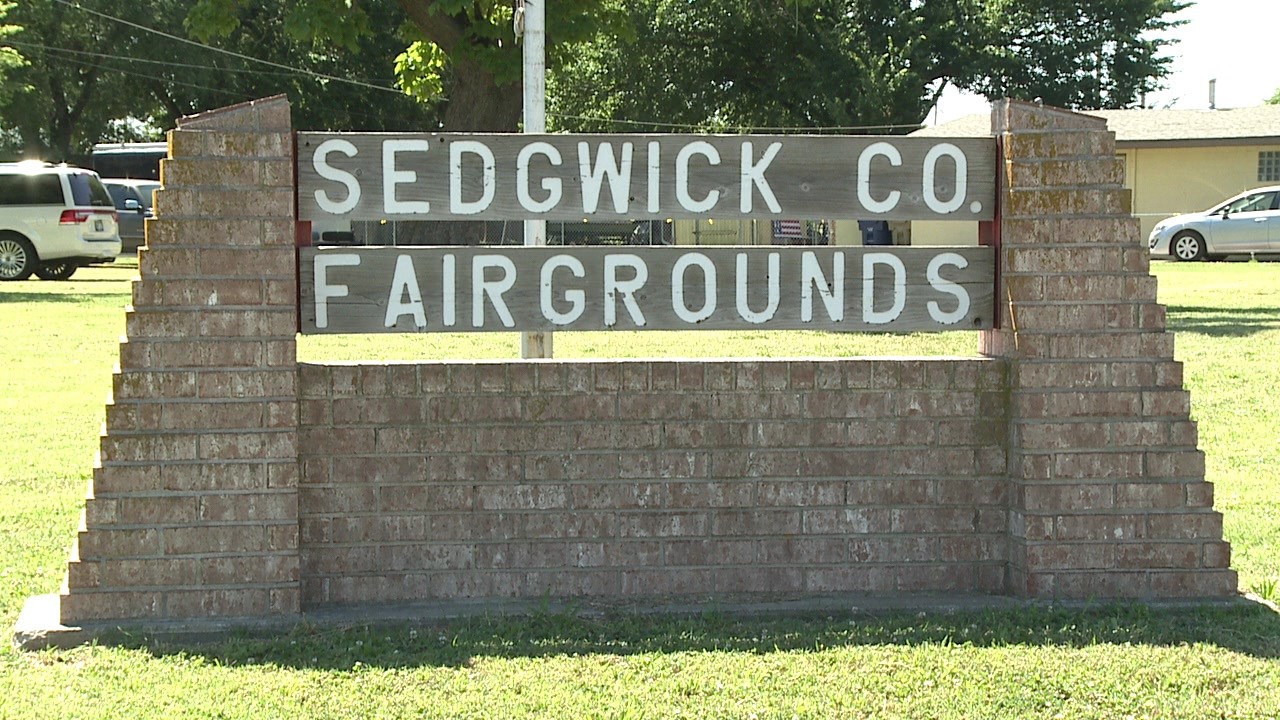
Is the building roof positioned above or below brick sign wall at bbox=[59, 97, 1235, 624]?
above

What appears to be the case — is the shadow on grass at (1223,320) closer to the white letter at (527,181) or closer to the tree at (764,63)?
the white letter at (527,181)

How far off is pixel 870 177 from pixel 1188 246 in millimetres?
24634

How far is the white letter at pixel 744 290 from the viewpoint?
5.39 meters

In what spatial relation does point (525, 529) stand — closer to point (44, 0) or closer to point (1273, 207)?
point (1273, 207)

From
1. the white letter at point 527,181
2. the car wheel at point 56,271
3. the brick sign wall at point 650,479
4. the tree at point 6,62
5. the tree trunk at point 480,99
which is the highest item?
the tree at point 6,62

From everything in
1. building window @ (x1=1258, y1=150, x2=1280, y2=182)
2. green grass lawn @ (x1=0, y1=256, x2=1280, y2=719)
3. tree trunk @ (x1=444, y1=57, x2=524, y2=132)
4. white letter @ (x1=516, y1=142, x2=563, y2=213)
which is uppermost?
building window @ (x1=1258, y1=150, x2=1280, y2=182)

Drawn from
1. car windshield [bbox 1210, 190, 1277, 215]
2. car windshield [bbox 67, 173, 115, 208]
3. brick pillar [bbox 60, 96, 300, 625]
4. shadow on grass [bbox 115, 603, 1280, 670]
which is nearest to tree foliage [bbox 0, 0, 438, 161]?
car windshield [bbox 67, 173, 115, 208]

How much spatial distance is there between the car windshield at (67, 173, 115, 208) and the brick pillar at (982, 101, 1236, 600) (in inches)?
838

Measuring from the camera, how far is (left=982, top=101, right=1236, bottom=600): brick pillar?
5.38 meters

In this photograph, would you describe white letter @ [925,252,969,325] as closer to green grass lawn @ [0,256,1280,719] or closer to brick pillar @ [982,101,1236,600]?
brick pillar @ [982,101,1236,600]

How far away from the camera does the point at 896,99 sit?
42.2 m

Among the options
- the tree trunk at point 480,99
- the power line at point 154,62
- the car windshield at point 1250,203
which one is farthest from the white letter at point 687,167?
the power line at point 154,62

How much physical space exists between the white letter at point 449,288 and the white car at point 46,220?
20.1m

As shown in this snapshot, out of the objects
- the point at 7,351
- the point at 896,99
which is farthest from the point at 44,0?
the point at 7,351
